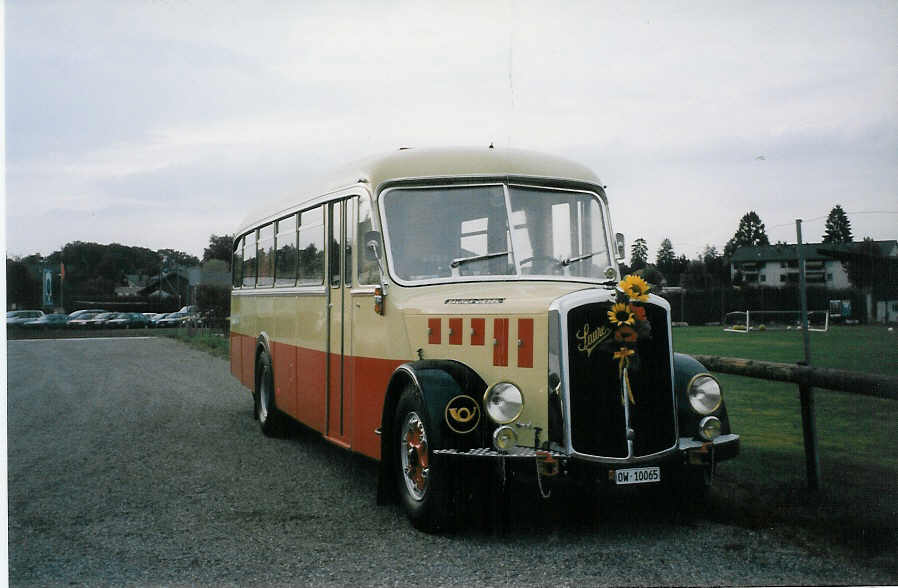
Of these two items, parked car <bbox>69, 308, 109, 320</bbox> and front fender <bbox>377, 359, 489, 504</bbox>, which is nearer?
front fender <bbox>377, 359, 489, 504</bbox>

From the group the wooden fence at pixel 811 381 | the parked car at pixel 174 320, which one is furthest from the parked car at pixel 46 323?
the parked car at pixel 174 320

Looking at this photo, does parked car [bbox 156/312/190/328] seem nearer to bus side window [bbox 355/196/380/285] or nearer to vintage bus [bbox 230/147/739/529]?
vintage bus [bbox 230/147/739/529]

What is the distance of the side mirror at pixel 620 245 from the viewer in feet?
22.4

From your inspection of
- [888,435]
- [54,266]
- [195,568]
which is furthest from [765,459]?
[54,266]

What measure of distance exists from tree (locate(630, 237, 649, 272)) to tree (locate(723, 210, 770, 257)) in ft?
2.99

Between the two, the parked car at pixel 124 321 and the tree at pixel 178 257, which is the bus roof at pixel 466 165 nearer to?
the tree at pixel 178 257

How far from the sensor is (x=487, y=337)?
5.46m

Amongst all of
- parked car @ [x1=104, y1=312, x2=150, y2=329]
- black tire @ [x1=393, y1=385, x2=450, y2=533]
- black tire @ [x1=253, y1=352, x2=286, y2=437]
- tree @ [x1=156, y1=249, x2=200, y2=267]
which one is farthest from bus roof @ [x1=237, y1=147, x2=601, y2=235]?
parked car @ [x1=104, y1=312, x2=150, y2=329]

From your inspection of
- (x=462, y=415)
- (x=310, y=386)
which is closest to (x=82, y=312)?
(x=310, y=386)

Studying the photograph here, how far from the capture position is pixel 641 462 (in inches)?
203

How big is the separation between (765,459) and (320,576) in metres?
4.41

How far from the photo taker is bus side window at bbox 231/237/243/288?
11.8 metres

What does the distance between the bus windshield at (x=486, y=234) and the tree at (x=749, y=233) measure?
1607 mm

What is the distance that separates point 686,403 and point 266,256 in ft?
19.5
